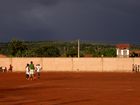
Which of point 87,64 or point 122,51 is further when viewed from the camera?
point 122,51

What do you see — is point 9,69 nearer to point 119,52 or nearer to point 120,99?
point 119,52

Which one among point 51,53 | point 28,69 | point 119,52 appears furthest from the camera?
point 51,53

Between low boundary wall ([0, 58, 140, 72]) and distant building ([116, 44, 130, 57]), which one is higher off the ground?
distant building ([116, 44, 130, 57])

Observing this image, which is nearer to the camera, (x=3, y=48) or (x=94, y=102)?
(x=94, y=102)

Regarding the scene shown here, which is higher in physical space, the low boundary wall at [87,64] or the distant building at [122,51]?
the distant building at [122,51]

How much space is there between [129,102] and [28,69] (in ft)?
80.7

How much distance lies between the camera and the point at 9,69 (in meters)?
75.6

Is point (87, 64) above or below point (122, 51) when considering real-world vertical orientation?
below

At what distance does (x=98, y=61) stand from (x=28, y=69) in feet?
102

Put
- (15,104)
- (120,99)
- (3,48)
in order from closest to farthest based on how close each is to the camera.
Answer: 1. (15,104)
2. (120,99)
3. (3,48)

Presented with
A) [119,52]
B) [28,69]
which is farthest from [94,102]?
[119,52]

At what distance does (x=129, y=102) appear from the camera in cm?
2094

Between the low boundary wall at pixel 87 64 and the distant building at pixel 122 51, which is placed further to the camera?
the distant building at pixel 122 51

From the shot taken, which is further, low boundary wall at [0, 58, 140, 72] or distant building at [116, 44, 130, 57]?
distant building at [116, 44, 130, 57]
